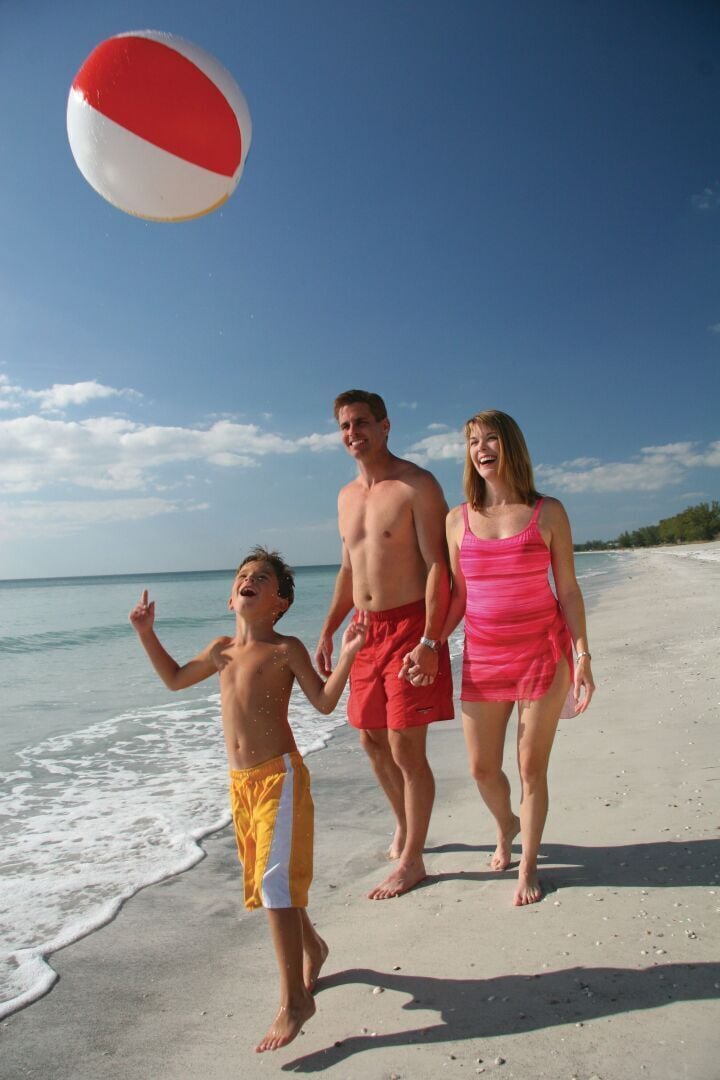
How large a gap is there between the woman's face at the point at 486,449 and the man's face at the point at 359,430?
50 centimetres

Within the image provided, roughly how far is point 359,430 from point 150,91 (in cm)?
178

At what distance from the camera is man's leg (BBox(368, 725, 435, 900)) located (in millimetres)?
3334

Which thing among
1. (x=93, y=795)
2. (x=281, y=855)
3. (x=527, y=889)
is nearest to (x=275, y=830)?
(x=281, y=855)

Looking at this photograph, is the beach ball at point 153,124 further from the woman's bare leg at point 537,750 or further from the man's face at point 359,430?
the woman's bare leg at point 537,750

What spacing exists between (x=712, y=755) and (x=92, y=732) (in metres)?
5.64

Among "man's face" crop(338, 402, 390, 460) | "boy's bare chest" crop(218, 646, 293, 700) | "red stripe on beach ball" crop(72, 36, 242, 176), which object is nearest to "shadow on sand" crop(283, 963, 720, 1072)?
"boy's bare chest" crop(218, 646, 293, 700)

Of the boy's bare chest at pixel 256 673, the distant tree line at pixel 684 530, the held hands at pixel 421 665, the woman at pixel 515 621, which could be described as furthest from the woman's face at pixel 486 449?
the distant tree line at pixel 684 530

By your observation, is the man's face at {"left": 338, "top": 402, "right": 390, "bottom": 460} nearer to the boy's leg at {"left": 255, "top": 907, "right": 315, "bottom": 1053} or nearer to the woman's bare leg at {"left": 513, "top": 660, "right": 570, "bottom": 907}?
the woman's bare leg at {"left": 513, "top": 660, "right": 570, "bottom": 907}

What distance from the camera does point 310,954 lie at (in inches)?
98.2

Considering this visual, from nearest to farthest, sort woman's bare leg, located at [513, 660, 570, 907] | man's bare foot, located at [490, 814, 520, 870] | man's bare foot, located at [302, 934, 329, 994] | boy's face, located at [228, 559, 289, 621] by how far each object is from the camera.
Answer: man's bare foot, located at [302, 934, 329, 994], boy's face, located at [228, 559, 289, 621], woman's bare leg, located at [513, 660, 570, 907], man's bare foot, located at [490, 814, 520, 870]

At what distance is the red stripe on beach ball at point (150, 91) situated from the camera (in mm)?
3320

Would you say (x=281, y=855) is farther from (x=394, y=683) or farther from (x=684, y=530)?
(x=684, y=530)

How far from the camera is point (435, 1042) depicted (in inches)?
85.6

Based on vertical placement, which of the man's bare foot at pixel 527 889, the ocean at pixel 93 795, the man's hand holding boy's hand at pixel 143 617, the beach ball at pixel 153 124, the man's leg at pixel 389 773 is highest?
the beach ball at pixel 153 124
